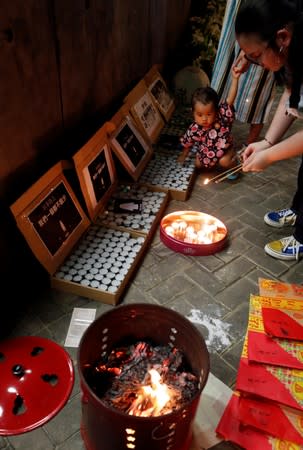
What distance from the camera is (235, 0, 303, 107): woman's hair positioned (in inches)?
69.6

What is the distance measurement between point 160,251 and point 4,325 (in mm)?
1266

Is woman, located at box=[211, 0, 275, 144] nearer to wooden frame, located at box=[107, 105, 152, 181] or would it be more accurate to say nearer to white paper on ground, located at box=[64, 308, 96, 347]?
wooden frame, located at box=[107, 105, 152, 181]

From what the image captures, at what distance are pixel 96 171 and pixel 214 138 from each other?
1.33 meters

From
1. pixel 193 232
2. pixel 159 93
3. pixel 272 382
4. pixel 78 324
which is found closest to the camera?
pixel 272 382

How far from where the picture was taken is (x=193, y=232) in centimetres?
322

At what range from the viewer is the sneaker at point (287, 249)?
3.07 meters

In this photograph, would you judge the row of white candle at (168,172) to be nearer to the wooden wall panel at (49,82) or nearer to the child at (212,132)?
the child at (212,132)

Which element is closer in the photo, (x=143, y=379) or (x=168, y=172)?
(x=143, y=379)

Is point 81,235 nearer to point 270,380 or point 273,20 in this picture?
point 270,380

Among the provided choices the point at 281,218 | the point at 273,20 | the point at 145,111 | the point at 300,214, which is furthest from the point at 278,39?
the point at 145,111

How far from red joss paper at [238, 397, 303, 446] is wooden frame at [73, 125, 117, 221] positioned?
1.81 metres

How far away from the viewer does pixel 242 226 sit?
3.43 m

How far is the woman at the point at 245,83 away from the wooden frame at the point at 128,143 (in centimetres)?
121

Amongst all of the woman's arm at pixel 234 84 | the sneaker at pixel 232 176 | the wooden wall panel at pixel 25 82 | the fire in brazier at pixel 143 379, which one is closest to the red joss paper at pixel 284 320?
the fire in brazier at pixel 143 379
